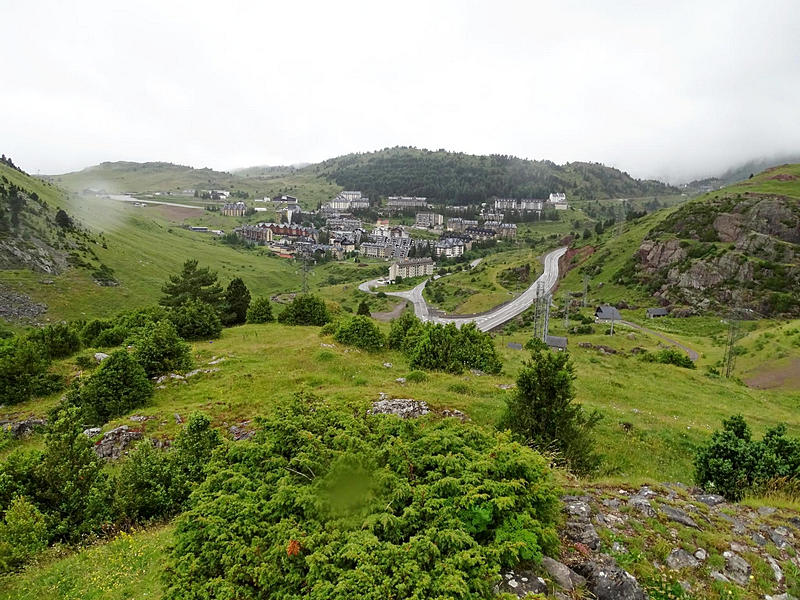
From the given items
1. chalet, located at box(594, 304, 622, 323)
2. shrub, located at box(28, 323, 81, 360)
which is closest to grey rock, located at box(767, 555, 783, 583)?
shrub, located at box(28, 323, 81, 360)

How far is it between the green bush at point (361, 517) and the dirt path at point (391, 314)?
3099 inches

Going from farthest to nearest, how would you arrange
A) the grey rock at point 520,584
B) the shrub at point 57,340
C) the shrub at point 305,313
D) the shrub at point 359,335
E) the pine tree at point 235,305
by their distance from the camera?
A: the pine tree at point 235,305 < the shrub at point 305,313 < the shrub at point 359,335 < the shrub at point 57,340 < the grey rock at point 520,584

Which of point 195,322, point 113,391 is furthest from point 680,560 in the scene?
point 195,322

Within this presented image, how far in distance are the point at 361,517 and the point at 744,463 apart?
35.7 ft

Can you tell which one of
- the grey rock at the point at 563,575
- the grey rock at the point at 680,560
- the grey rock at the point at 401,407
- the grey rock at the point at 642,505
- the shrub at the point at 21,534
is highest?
the grey rock at the point at 563,575

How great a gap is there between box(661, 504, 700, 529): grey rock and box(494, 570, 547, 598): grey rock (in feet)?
13.3

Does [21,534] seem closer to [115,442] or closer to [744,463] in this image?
[115,442]

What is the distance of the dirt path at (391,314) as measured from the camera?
9046 centimetres

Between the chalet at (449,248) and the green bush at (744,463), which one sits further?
the chalet at (449,248)

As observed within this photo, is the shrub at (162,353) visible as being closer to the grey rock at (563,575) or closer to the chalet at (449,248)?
the grey rock at (563,575)

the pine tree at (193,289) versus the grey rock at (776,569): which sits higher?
the grey rock at (776,569)

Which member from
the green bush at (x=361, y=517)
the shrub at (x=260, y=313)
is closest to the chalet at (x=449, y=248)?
the shrub at (x=260, y=313)

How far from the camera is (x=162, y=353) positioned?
2323 cm

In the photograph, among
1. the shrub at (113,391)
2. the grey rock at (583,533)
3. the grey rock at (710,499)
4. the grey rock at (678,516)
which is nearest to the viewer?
the grey rock at (583,533)
